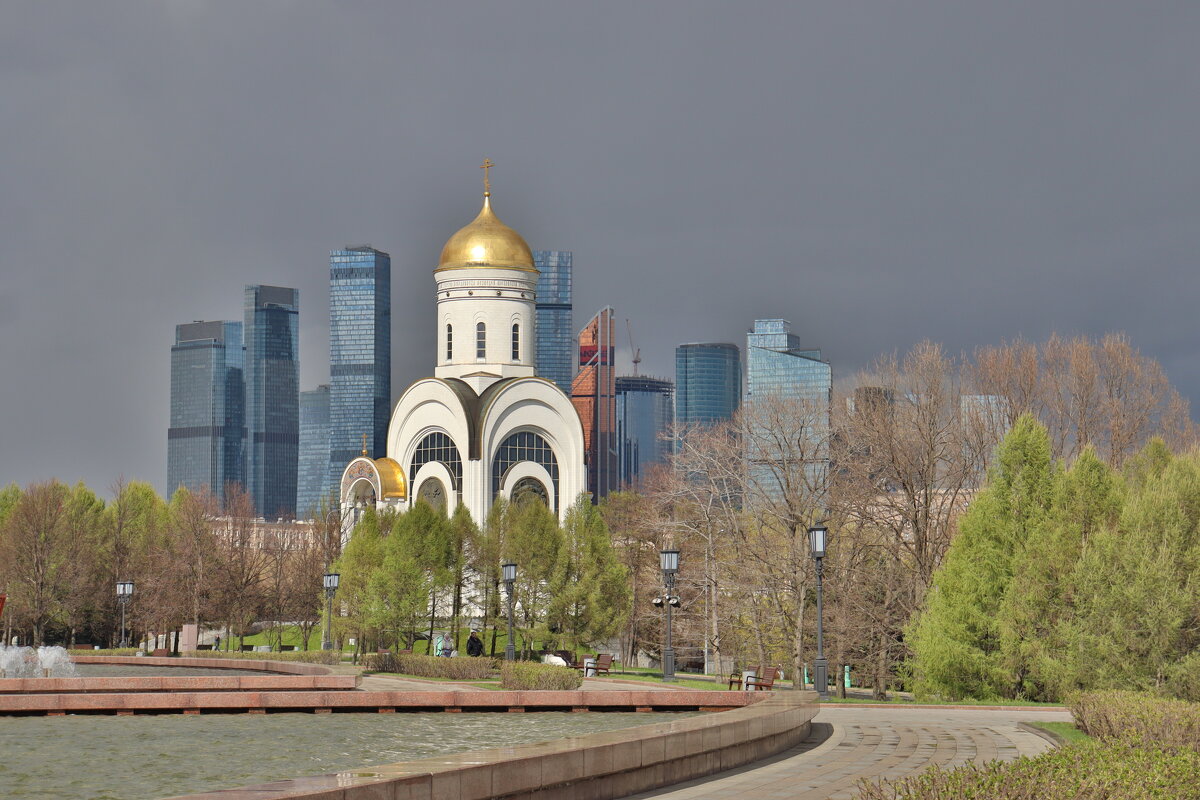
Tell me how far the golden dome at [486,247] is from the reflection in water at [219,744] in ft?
146

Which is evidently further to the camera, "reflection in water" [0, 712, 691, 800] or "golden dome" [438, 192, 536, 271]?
"golden dome" [438, 192, 536, 271]

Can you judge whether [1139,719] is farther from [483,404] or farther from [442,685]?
[483,404]

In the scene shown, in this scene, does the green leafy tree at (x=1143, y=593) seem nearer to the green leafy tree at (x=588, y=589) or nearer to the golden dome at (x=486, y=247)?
the green leafy tree at (x=588, y=589)

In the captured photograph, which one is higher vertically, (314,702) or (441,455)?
(441,455)

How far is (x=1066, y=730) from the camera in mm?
16547

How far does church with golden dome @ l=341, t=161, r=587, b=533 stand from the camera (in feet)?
205

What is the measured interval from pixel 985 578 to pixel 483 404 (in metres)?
36.5

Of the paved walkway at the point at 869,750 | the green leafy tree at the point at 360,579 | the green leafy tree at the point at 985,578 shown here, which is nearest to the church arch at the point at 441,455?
the green leafy tree at the point at 360,579

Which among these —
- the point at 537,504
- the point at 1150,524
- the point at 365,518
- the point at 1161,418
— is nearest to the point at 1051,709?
the point at 1150,524

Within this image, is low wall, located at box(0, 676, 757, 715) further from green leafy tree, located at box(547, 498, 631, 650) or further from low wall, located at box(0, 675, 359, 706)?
green leafy tree, located at box(547, 498, 631, 650)

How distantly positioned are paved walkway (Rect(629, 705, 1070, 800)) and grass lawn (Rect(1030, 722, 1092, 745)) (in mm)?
272

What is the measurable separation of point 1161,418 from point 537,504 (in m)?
21.0

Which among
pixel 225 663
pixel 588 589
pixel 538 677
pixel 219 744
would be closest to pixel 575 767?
pixel 219 744

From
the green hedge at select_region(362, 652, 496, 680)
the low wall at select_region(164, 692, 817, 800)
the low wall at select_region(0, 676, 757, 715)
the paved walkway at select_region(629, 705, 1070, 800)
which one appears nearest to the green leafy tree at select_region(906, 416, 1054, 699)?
the paved walkway at select_region(629, 705, 1070, 800)
